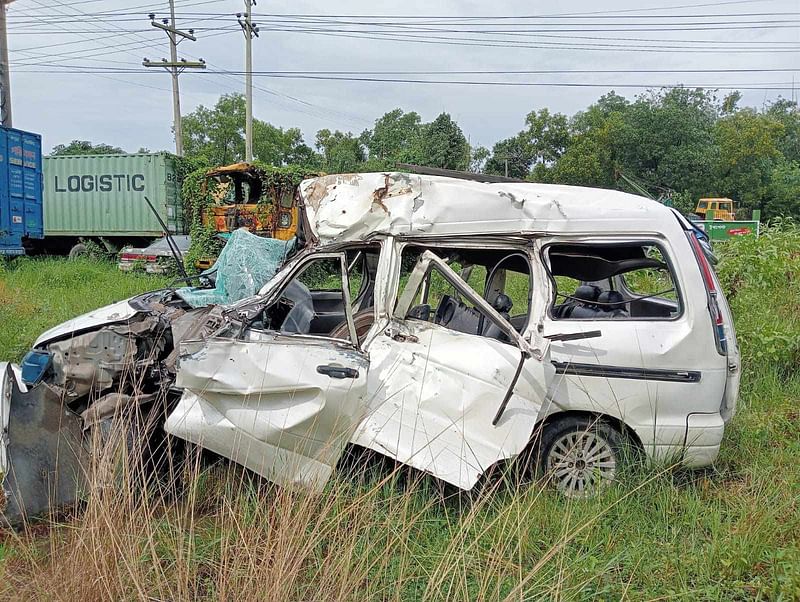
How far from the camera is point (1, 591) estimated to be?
7.48 ft

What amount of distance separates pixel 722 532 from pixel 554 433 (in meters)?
0.97

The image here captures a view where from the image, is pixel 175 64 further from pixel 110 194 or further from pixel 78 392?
pixel 78 392

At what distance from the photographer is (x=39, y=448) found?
320 centimetres

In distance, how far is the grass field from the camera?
7.42ft

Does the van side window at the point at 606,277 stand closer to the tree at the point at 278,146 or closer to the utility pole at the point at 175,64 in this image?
the utility pole at the point at 175,64

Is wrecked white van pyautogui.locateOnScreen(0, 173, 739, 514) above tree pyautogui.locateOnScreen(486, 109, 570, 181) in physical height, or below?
below

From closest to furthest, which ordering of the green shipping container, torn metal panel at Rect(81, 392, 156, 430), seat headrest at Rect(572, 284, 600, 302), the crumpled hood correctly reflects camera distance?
torn metal panel at Rect(81, 392, 156, 430) → the crumpled hood → seat headrest at Rect(572, 284, 600, 302) → the green shipping container

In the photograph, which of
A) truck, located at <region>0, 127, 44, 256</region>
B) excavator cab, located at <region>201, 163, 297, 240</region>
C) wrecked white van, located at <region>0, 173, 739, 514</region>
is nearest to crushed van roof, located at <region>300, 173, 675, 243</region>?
wrecked white van, located at <region>0, 173, 739, 514</region>

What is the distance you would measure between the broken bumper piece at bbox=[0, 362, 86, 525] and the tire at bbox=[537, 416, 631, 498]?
264cm

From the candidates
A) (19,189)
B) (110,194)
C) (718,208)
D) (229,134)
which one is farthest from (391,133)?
(19,189)

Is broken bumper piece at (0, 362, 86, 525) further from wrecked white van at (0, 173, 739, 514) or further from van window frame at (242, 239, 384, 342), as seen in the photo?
van window frame at (242, 239, 384, 342)

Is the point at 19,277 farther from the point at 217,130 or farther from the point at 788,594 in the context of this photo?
the point at 217,130

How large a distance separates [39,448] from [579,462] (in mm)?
3085

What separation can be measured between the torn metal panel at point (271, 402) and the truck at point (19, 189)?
38.0 ft
